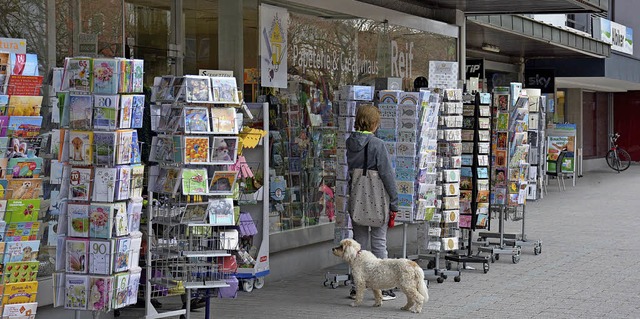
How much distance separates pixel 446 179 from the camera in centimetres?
1147

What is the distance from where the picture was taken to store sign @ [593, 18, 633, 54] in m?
29.4

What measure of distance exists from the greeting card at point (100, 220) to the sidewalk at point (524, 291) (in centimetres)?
229

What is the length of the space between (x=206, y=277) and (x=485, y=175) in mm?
4855

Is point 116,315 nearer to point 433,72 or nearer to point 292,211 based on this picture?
point 292,211

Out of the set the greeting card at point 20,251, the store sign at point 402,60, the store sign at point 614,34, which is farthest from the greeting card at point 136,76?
the store sign at point 614,34

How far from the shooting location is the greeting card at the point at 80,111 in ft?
23.8

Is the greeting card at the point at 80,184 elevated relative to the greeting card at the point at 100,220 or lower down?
elevated

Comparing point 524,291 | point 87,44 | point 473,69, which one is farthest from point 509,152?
point 473,69

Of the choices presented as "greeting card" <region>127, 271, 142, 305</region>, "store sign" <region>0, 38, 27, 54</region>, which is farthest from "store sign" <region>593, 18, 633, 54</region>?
"store sign" <region>0, 38, 27, 54</region>

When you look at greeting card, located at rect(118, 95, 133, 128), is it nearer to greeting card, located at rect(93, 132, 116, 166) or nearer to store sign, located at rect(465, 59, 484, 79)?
greeting card, located at rect(93, 132, 116, 166)

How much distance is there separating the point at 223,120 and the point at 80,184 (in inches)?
52.5

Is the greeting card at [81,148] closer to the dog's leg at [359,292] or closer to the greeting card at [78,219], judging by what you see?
the greeting card at [78,219]

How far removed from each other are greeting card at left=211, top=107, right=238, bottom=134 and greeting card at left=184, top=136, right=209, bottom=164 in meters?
0.14

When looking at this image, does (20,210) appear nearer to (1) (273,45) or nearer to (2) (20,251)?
(2) (20,251)
